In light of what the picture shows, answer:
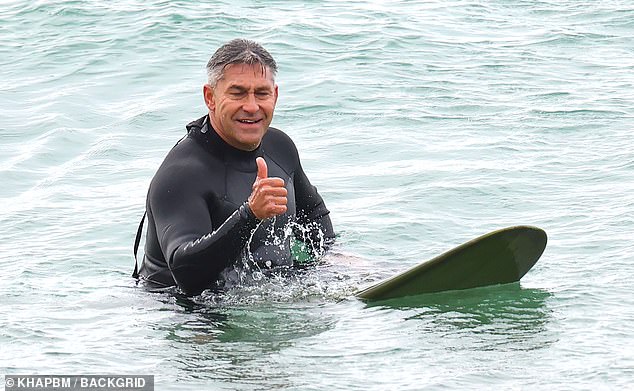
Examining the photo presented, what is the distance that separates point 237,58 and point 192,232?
38.2 inches

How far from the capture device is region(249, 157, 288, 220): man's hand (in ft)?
19.3

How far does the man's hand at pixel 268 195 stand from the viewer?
231 inches

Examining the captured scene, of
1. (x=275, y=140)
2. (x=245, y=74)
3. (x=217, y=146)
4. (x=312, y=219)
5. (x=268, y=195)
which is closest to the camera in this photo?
(x=268, y=195)

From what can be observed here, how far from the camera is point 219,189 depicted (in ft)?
22.0

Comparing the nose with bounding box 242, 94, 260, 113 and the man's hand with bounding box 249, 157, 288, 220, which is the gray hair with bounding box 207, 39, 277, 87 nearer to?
the nose with bounding box 242, 94, 260, 113

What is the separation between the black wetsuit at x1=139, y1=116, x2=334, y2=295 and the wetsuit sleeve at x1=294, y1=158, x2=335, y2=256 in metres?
0.15

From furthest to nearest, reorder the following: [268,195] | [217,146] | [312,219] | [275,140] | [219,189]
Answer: [312,219] → [275,140] → [217,146] → [219,189] → [268,195]

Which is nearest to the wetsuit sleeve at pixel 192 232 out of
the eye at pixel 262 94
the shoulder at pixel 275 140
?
the eye at pixel 262 94

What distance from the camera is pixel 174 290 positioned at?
691 cm

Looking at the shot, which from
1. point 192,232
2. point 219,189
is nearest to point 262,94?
point 219,189

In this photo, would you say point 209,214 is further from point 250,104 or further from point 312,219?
point 312,219

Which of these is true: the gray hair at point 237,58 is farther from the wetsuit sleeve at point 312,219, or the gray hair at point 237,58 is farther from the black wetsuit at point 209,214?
the wetsuit sleeve at point 312,219

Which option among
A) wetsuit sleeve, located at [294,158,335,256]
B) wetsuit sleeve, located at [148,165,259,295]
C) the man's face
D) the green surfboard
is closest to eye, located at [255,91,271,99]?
the man's face

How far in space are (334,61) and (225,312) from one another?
885 cm
